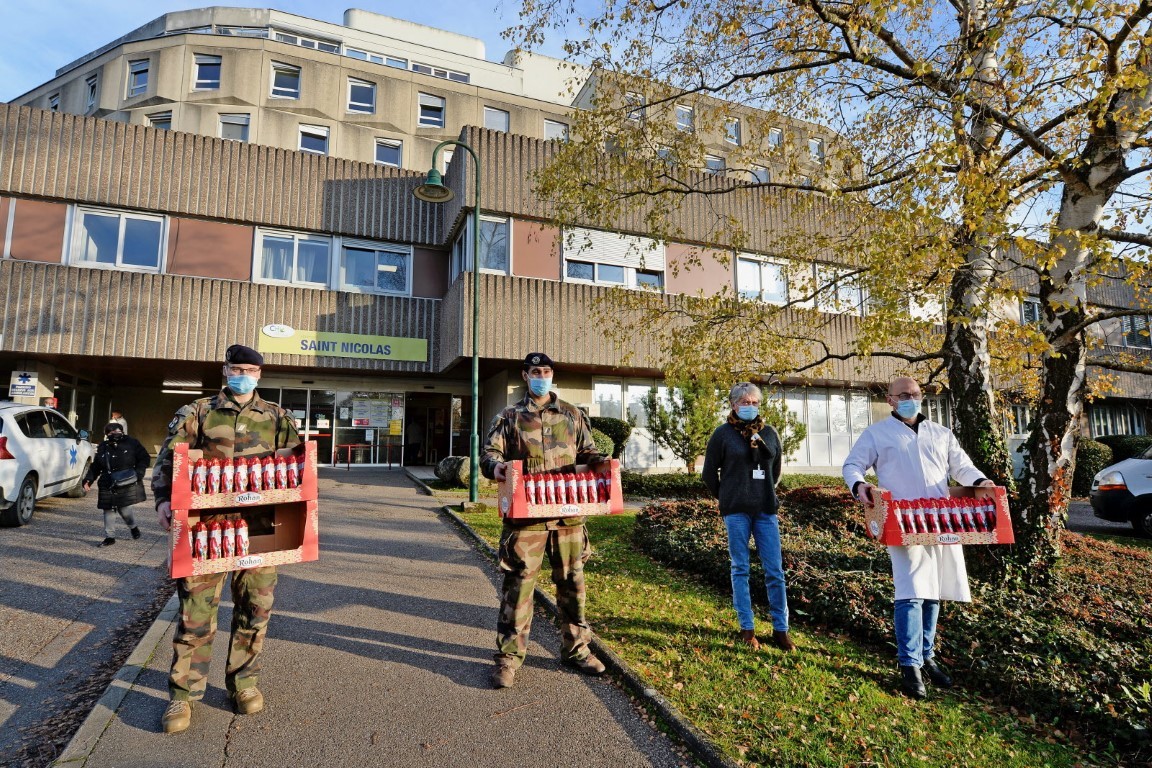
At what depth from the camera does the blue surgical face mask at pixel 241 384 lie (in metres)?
3.64

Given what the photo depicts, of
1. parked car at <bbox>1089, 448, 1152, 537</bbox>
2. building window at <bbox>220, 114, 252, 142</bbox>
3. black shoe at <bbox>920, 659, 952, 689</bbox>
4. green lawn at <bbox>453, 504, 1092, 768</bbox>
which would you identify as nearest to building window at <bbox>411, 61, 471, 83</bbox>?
building window at <bbox>220, 114, 252, 142</bbox>

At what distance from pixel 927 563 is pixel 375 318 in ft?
51.4

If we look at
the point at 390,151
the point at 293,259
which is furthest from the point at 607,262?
the point at 390,151

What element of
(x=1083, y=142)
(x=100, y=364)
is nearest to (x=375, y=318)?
(x=100, y=364)

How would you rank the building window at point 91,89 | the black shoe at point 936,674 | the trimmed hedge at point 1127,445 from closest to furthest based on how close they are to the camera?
the black shoe at point 936,674
the trimmed hedge at point 1127,445
the building window at point 91,89

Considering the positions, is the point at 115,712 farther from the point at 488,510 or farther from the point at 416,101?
the point at 416,101

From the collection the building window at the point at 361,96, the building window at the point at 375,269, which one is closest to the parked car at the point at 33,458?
the building window at the point at 375,269

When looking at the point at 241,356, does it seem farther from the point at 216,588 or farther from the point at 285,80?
the point at 285,80

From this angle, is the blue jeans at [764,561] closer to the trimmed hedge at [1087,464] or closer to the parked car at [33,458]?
the parked car at [33,458]

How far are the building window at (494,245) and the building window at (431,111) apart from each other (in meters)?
12.2

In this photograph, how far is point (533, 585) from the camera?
4.02m

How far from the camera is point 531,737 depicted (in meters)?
3.23

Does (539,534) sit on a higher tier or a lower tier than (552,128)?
lower

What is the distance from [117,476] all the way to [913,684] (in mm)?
8850
